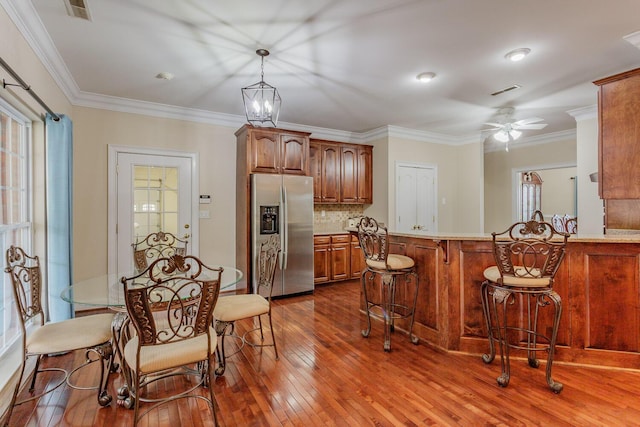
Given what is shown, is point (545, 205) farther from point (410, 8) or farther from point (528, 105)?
point (410, 8)

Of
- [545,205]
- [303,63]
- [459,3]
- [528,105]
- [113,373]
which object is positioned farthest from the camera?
[545,205]

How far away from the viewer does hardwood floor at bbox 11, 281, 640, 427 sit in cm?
192

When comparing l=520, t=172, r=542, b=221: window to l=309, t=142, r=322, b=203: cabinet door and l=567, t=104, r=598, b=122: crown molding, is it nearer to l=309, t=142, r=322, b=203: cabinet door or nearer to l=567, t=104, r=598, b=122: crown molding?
l=567, t=104, r=598, b=122: crown molding

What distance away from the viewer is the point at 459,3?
228 centimetres

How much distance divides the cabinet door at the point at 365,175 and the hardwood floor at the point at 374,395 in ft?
11.0

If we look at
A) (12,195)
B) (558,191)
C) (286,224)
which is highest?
(558,191)

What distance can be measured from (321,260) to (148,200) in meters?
2.65

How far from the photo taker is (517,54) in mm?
2969

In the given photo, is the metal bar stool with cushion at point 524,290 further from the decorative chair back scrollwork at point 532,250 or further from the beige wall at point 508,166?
the beige wall at point 508,166

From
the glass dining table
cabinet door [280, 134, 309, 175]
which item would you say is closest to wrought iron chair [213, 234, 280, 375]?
the glass dining table

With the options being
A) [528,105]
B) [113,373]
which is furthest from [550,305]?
[113,373]

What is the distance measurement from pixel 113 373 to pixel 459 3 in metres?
3.72

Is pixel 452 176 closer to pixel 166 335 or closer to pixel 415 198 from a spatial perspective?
pixel 415 198

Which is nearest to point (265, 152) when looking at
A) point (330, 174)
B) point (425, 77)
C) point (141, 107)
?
point (330, 174)
